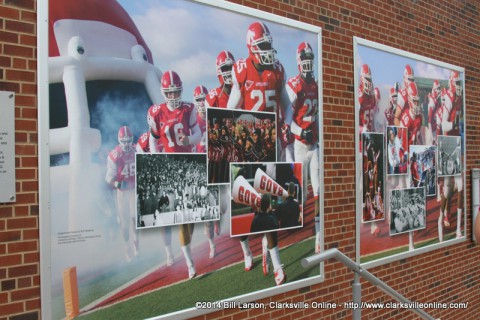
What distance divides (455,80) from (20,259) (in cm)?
615

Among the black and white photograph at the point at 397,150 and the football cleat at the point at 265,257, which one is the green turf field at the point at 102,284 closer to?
the football cleat at the point at 265,257

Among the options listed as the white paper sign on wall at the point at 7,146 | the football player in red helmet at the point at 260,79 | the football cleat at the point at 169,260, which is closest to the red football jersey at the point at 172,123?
the football player in red helmet at the point at 260,79

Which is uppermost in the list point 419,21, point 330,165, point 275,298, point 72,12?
point 419,21

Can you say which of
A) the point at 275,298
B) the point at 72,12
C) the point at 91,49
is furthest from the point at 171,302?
the point at 72,12

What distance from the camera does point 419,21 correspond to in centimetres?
655

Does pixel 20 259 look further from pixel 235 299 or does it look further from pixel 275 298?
pixel 275 298

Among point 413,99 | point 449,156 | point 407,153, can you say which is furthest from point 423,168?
point 413,99

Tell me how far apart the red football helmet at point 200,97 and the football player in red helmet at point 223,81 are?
5cm

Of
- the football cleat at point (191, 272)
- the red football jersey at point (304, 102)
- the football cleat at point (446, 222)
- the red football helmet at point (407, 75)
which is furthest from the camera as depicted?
the football cleat at point (446, 222)

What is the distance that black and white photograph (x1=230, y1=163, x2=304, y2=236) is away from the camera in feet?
14.2

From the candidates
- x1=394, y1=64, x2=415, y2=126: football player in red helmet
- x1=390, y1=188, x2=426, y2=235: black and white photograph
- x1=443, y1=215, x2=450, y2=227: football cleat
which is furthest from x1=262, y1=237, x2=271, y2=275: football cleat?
x1=443, y1=215, x2=450, y2=227: football cleat

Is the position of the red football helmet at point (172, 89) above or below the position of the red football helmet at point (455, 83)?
below

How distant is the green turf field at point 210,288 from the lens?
360 centimetres

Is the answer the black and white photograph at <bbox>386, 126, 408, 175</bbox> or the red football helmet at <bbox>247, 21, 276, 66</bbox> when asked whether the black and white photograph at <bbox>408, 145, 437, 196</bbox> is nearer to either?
the black and white photograph at <bbox>386, 126, 408, 175</bbox>
